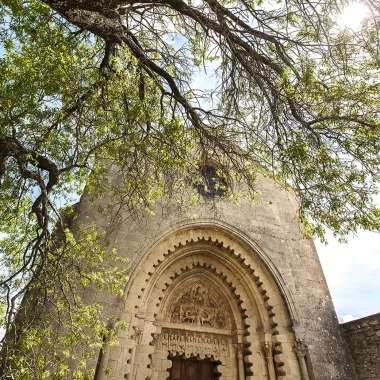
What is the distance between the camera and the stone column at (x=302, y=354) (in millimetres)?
5871

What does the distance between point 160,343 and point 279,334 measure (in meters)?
2.51

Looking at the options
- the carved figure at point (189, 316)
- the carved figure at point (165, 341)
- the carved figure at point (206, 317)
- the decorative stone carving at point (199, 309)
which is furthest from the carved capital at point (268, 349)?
the carved figure at point (165, 341)

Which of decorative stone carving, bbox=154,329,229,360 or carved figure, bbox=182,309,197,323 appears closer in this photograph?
decorative stone carving, bbox=154,329,229,360

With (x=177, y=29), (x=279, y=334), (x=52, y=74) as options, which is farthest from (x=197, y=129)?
(x=279, y=334)

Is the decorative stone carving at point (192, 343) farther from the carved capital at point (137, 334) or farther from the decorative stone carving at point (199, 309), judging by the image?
the carved capital at point (137, 334)

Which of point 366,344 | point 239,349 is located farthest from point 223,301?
point 366,344

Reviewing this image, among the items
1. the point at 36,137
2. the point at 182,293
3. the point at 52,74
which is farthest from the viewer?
the point at 182,293

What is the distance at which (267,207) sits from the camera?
8.08m

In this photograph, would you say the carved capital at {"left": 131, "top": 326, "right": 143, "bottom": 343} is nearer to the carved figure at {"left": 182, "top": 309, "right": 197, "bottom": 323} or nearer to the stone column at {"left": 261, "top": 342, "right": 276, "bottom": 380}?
the carved figure at {"left": 182, "top": 309, "right": 197, "bottom": 323}

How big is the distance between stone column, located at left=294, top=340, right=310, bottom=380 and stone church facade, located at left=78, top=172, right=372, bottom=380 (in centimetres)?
2

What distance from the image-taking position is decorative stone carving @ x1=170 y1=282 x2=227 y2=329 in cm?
681

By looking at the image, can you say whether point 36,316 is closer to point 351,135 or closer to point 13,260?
point 13,260

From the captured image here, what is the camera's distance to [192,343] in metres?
6.52

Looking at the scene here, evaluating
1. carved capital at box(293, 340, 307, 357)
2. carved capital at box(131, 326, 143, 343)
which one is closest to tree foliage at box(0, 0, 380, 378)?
carved capital at box(131, 326, 143, 343)
